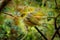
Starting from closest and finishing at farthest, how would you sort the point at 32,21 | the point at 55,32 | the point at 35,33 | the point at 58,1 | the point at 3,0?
1. the point at 3,0
2. the point at 32,21
3. the point at 58,1
4. the point at 55,32
5. the point at 35,33

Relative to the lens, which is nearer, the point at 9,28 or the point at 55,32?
the point at 55,32

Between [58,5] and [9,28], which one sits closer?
[58,5]

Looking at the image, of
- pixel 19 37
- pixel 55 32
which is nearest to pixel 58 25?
pixel 55 32

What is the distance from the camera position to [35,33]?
1.20m

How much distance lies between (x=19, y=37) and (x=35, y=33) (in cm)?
22

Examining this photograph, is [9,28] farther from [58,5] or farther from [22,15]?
[22,15]

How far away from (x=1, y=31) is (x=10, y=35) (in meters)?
0.10

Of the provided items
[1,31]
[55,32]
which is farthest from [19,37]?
[55,32]

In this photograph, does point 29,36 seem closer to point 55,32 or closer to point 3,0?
point 55,32

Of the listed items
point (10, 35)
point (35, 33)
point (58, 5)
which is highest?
point (58, 5)

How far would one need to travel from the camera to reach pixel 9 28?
1344 mm

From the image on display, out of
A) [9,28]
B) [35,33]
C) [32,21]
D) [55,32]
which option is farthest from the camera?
[9,28]

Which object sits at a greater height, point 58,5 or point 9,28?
point 58,5

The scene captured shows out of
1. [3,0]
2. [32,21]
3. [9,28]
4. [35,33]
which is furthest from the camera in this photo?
[9,28]
